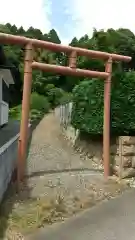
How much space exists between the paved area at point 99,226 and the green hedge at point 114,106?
3.04 metres

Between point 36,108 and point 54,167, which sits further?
point 36,108

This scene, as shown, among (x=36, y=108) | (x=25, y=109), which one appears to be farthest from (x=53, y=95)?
(x=25, y=109)

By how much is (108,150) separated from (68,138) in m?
5.92

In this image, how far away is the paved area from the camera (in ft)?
19.6

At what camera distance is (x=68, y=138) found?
15.9 metres

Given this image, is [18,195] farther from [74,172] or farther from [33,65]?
[33,65]

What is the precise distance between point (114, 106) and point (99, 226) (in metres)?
4.70

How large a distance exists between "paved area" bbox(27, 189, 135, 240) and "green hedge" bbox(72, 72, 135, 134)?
3.04 metres

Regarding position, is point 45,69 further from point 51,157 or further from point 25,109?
point 51,157

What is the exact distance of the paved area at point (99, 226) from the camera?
5.99 meters

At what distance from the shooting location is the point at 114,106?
10547mm

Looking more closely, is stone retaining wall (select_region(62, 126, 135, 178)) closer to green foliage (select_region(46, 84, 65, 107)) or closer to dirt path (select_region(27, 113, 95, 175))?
dirt path (select_region(27, 113, 95, 175))

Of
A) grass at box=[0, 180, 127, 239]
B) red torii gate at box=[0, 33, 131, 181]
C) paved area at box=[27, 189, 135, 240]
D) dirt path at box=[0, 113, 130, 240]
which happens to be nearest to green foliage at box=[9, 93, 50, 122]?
dirt path at box=[0, 113, 130, 240]

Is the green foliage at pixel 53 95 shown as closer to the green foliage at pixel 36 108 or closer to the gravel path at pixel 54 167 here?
the green foliage at pixel 36 108
